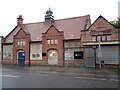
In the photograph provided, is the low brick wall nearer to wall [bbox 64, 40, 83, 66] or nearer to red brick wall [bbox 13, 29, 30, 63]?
wall [bbox 64, 40, 83, 66]

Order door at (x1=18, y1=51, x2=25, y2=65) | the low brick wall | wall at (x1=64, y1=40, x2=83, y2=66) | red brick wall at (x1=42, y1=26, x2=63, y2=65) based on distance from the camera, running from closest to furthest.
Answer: the low brick wall < wall at (x1=64, y1=40, x2=83, y2=66) < red brick wall at (x1=42, y1=26, x2=63, y2=65) < door at (x1=18, y1=51, x2=25, y2=65)

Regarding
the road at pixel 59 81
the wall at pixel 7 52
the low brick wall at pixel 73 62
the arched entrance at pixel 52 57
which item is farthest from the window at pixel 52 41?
the road at pixel 59 81

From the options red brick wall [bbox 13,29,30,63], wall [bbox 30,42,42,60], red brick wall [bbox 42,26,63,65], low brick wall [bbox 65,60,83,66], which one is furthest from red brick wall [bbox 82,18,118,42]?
red brick wall [bbox 13,29,30,63]

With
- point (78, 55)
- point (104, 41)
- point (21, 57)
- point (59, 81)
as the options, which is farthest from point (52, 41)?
point (59, 81)

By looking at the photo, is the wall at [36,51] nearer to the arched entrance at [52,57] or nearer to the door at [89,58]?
the arched entrance at [52,57]

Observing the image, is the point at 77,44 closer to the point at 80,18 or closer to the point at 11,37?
the point at 80,18

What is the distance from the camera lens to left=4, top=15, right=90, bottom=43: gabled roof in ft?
125

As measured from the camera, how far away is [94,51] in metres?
33.2

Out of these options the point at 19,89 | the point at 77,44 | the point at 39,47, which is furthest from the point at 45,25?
the point at 19,89

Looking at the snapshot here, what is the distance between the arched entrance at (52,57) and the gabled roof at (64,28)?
327cm

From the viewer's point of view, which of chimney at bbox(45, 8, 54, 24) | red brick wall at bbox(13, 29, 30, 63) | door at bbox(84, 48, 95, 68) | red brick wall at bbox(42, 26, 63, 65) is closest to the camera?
door at bbox(84, 48, 95, 68)

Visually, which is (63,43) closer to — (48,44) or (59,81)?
(48,44)

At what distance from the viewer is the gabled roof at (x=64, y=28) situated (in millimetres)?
38141

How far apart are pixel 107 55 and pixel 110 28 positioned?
4.30 meters
